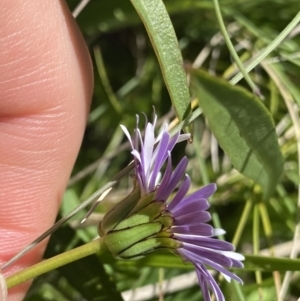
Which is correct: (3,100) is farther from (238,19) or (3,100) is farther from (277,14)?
(277,14)

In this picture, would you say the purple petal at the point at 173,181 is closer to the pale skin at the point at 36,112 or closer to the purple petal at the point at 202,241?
the purple petal at the point at 202,241

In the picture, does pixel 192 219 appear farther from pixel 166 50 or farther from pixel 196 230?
pixel 166 50

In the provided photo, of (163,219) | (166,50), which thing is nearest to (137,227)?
(163,219)

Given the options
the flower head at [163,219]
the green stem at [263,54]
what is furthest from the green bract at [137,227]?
the green stem at [263,54]

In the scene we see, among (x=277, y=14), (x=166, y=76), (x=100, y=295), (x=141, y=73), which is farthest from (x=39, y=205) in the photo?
(x=277, y=14)

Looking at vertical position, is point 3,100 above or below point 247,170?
above

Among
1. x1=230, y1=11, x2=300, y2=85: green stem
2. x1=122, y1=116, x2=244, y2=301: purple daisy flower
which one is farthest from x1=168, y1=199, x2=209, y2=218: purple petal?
x1=230, y1=11, x2=300, y2=85: green stem

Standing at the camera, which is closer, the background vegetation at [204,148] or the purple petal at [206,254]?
the purple petal at [206,254]

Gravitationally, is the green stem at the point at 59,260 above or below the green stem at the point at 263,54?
below
